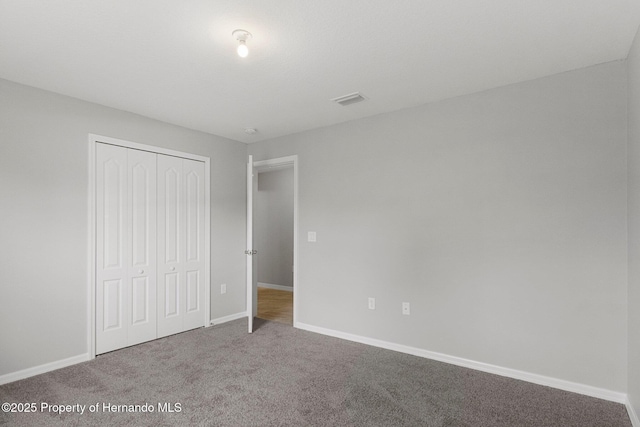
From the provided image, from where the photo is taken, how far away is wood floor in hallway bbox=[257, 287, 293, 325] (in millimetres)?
4507

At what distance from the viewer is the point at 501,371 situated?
107 inches

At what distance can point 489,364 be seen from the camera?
2779 mm

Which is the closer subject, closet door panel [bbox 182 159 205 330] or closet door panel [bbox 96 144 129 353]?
closet door panel [bbox 96 144 129 353]

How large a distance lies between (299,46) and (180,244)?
9.11 ft

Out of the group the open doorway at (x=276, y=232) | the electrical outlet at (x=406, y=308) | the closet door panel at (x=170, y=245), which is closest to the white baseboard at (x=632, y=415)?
the electrical outlet at (x=406, y=308)

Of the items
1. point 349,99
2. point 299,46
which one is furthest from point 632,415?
point 299,46

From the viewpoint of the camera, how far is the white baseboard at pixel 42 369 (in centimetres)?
259

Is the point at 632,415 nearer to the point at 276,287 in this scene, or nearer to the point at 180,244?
the point at 180,244

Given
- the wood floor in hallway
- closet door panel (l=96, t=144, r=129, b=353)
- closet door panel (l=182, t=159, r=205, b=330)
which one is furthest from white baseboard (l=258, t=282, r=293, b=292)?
closet door panel (l=96, t=144, r=129, b=353)

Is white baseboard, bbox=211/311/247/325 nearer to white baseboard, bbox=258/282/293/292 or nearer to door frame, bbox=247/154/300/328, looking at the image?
door frame, bbox=247/154/300/328

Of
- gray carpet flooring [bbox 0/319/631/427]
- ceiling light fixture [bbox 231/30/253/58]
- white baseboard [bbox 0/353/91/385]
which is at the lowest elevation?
gray carpet flooring [bbox 0/319/631/427]

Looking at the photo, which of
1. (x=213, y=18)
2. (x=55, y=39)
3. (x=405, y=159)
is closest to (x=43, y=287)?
(x=55, y=39)

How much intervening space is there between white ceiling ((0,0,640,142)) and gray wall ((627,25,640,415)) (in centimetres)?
26

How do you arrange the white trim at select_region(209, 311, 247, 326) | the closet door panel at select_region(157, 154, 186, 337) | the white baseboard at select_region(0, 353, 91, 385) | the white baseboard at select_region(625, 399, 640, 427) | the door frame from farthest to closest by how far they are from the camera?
the white trim at select_region(209, 311, 247, 326)
the door frame
the closet door panel at select_region(157, 154, 186, 337)
the white baseboard at select_region(0, 353, 91, 385)
the white baseboard at select_region(625, 399, 640, 427)
